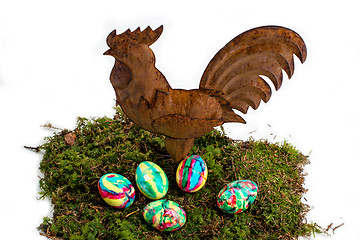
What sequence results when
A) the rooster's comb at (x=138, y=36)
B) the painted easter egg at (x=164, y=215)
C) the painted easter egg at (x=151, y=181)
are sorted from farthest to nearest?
the painted easter egg at (x=151, y=181)
the painted easter egg at (x=164, y=215)
the rooster's comb at (x=138, y=36)

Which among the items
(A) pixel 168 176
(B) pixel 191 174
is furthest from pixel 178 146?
(A) pixel 168 176

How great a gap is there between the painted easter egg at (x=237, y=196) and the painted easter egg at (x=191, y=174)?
0.47 ft

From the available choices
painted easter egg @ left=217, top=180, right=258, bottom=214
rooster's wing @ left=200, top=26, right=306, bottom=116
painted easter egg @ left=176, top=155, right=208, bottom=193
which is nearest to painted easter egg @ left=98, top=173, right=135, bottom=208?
painted easter egg @ left=176, top=155, right=208, bottom=193

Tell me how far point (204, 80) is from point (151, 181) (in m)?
0.65

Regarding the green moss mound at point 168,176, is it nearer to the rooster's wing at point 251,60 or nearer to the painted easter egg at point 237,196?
the painted easter egg at point 237,196

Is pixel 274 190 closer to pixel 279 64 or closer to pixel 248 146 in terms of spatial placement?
pixel 248 146

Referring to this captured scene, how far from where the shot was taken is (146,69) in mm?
2135

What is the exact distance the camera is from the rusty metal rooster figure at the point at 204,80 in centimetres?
211

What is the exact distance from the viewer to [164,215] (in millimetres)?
2295

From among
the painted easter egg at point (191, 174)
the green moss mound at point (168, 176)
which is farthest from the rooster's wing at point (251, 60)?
the green moss mound at point (168, 176)

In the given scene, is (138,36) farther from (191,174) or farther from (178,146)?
(191,174)

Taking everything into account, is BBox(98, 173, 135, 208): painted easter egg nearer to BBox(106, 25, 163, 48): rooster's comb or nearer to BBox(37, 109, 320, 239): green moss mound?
BBox(37, 109, 320, 239): green moss mound

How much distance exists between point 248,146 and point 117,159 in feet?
3.03

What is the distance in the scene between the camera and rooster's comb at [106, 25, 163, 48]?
6.86ft
